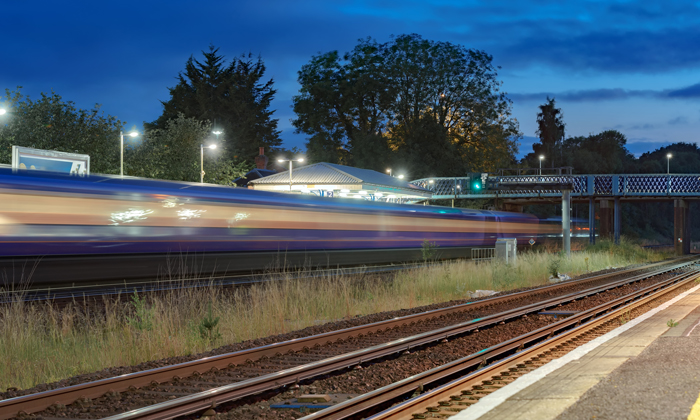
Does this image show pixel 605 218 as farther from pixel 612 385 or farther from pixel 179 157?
pixel 612 385

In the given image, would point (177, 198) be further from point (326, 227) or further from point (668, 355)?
point (668, 355)

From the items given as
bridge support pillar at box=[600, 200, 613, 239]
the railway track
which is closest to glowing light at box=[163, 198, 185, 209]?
the railway track

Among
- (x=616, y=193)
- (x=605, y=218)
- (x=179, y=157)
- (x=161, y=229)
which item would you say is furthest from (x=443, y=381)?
(x=605, y=218)

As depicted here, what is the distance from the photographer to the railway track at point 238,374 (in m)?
6.46

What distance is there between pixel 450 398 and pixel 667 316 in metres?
8.62

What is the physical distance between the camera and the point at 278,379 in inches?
299

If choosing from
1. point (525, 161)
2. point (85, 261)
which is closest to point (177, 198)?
point (85, 261)

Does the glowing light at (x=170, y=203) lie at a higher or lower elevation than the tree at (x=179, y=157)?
lower

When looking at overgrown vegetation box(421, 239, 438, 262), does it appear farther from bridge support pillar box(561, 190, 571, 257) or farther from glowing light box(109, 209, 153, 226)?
glowing light box(109, 209, 153, 226)

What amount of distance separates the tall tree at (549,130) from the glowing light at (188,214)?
9576 cm

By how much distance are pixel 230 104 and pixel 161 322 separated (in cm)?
6770

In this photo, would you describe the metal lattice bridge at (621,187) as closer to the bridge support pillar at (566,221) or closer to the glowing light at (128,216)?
the bridge support pillar at (566,221)

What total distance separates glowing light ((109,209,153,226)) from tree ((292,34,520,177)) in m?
50.7

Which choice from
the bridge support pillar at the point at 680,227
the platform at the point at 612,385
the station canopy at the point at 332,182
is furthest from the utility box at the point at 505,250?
the bridge support pillar at the point at 680,227
